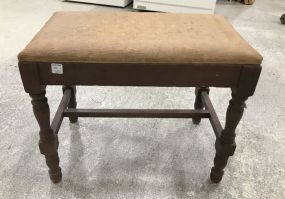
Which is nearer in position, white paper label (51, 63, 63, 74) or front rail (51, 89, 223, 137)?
white paper label (51, 63, 63, 74)

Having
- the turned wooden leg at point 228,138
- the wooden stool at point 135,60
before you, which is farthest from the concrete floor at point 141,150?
the wooden stool at point 135,60

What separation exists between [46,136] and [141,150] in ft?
1.22

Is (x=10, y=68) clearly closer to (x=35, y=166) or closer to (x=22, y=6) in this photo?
(x=35, y=166)

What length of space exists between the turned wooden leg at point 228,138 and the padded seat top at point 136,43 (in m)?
0.13

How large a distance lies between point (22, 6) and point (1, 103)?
1.49m

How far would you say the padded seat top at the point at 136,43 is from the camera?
0.68 metres

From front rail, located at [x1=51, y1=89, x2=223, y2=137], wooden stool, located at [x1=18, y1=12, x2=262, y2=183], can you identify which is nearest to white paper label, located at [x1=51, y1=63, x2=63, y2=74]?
wooden stool, located at [x1=18, y1=12, x2=262, y2=183]

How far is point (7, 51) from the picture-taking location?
167cm

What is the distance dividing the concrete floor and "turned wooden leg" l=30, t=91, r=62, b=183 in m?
0.06

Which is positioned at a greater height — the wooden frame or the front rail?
the wooden frame

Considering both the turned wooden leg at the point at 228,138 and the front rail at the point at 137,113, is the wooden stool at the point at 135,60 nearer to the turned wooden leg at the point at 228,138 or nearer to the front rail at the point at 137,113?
the turned wooden leg at the point at 228,138

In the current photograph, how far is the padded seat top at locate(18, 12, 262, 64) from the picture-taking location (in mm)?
682

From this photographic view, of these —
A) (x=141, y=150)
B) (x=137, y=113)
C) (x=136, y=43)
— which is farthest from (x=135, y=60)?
(x=141, y=150)

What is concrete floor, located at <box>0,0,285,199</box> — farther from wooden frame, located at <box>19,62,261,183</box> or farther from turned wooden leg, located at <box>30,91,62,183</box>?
wooden frame, located at <box>19,62,261,183</box>
